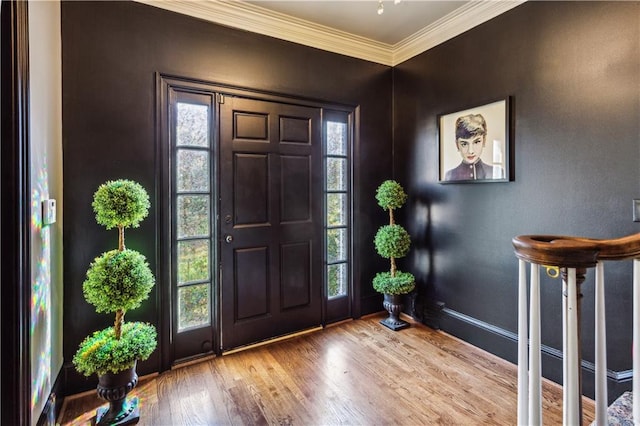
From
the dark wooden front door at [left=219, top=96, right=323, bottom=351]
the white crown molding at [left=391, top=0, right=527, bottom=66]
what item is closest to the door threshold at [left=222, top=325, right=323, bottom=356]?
the dark wooden front door at [left=219, top=96, right=323, bottom=351]

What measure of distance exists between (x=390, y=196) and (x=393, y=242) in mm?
441

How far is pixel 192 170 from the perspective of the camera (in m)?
2.50

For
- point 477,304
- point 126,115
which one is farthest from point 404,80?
point 126,115

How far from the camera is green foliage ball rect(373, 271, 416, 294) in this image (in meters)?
3.02

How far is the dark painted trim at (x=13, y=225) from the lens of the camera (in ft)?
4.17

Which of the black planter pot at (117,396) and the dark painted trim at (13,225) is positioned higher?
the dark painted trim at (13,225)

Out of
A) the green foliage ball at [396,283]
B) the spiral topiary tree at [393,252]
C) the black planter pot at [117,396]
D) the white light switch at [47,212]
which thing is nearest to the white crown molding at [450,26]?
the spiral topiary tree at [393,252]

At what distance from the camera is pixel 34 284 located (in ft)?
5.13

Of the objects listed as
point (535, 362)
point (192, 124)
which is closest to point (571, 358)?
point (535, 362)

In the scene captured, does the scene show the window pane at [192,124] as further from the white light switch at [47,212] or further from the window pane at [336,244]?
the window pane at [336,244]

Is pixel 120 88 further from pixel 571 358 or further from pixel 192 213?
pixel 571 358

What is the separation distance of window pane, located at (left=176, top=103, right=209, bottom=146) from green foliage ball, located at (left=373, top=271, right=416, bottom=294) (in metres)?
2.01

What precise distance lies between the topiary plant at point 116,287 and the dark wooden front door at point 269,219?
772 millimetres

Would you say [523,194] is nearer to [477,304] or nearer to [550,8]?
[477,304]
